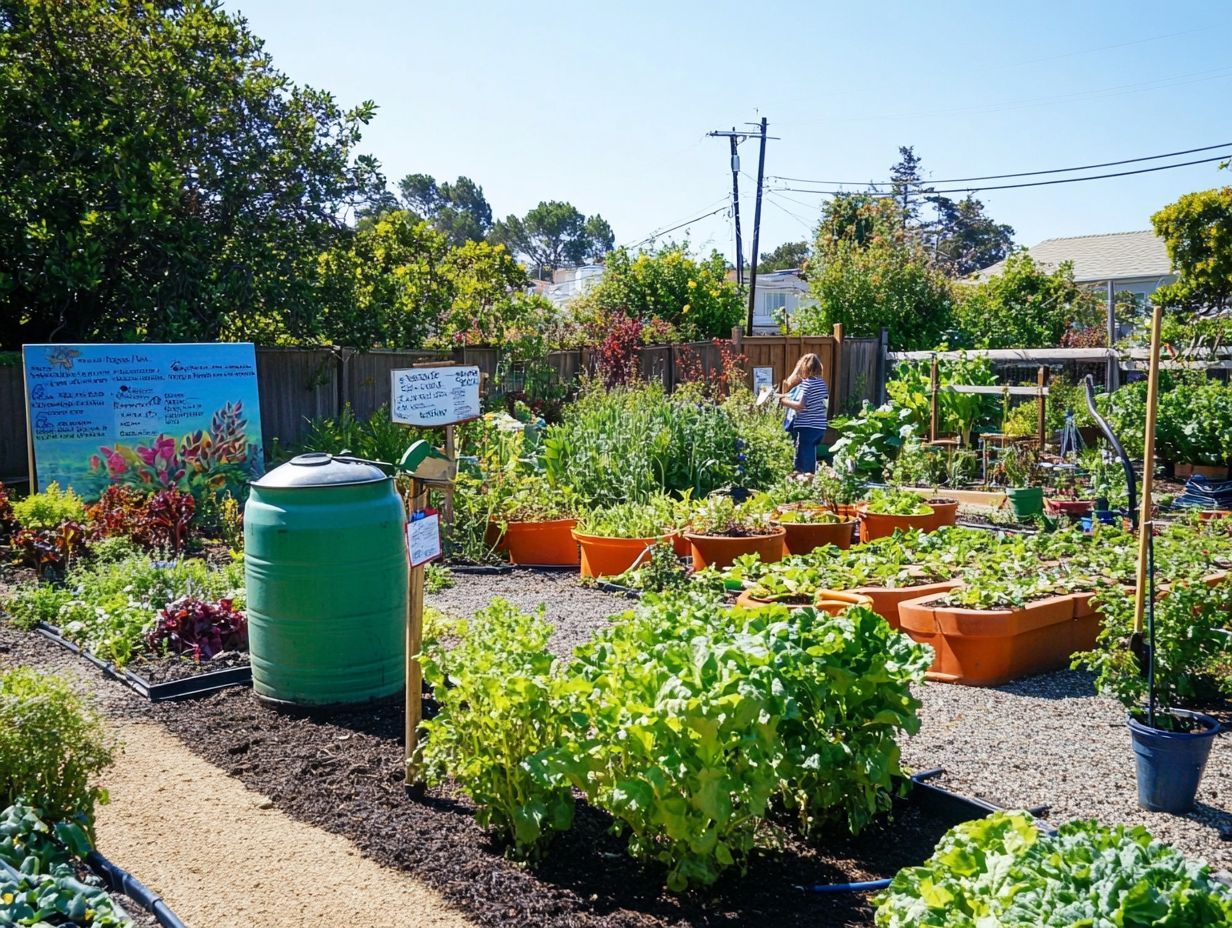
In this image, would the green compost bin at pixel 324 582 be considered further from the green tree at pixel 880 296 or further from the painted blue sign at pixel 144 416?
the green tree at pixel 880 296

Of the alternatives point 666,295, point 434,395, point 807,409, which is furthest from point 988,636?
point 666,295

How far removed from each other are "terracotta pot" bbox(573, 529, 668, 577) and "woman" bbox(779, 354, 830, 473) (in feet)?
12.7

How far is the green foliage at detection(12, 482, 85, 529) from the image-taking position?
7465 millimetres

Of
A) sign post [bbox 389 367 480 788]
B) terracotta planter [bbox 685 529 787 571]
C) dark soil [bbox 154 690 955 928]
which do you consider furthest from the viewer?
terracotta planter [bbox 685 529 787 571]

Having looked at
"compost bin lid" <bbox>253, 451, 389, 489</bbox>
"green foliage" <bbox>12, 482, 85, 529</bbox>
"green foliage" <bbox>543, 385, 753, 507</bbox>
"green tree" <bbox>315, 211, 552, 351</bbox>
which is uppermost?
"green tree" <bbox>315, 211, 552, 351</bbox>

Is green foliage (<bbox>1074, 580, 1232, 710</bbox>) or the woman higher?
the woman

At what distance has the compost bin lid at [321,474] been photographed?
180 inches

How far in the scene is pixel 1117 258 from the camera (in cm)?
3706

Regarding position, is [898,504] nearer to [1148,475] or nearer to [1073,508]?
[1073,508]

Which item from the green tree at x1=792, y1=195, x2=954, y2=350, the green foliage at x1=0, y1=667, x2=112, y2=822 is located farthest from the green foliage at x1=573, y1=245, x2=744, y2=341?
the green foliage at x1=0, y1=667, x2=112, y2=822

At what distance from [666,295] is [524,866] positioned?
15.9 metres

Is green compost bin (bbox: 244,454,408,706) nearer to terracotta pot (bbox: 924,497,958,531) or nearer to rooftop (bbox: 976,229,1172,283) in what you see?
terracotta pot (bbox: 924,497,958,531)

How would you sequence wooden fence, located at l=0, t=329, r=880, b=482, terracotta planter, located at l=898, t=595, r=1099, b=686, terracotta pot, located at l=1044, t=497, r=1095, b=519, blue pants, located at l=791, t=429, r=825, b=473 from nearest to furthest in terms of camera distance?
terracotta planter, located at l=898, t=595, r=1099, b=686, terracotta pot, located at l=1044, t=497, r=1095, b=519, wooden fence, located at l=0, t=329, r=880, b=482, blue pants, located at l=791, t=429, r=825, b=473

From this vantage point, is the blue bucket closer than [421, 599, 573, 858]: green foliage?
No
